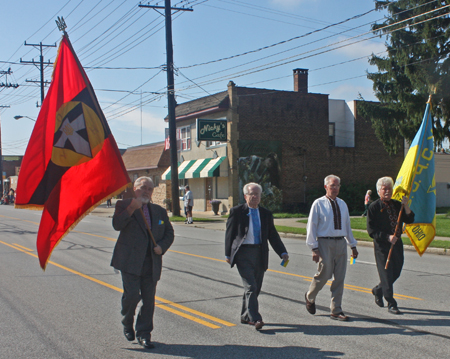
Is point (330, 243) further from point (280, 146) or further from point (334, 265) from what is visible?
point (280, 146)

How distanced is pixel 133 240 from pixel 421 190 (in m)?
4.95

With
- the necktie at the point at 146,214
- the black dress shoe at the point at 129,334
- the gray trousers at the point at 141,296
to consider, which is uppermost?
the necktie at the point at 146,214

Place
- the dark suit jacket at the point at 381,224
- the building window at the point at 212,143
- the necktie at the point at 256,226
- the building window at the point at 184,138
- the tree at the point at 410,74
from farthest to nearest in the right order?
the building window at the point at 184,138 → the building window at the point at 212,143 → the tree at the point at 410,74 → the dark suit jacket at the point at 381,224 → the necktie at the point at 256,226

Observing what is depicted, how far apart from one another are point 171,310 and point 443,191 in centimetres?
3715

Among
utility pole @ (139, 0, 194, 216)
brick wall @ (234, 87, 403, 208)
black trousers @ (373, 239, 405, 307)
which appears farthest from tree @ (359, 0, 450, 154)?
black trousers @ (373, 239, 405, 307)

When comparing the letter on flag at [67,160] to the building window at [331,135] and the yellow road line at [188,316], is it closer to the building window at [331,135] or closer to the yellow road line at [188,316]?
the yellow road line at [188,316]

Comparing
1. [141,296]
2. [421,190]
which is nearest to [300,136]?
[421,190]

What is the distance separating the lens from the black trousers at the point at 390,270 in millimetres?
6785

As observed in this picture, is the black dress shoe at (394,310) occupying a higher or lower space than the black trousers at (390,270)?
lower

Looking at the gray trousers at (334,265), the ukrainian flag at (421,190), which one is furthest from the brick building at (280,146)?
the gray trousers at (334,265)

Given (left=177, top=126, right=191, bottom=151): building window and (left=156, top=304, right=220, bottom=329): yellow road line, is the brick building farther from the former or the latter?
(left=156, top=304, right=220, bottom=329): yellow road line

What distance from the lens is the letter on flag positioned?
18.2ft

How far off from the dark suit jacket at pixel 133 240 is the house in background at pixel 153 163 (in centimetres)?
3314

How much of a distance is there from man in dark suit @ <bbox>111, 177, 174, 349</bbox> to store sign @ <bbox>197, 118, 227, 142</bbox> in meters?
25.5
